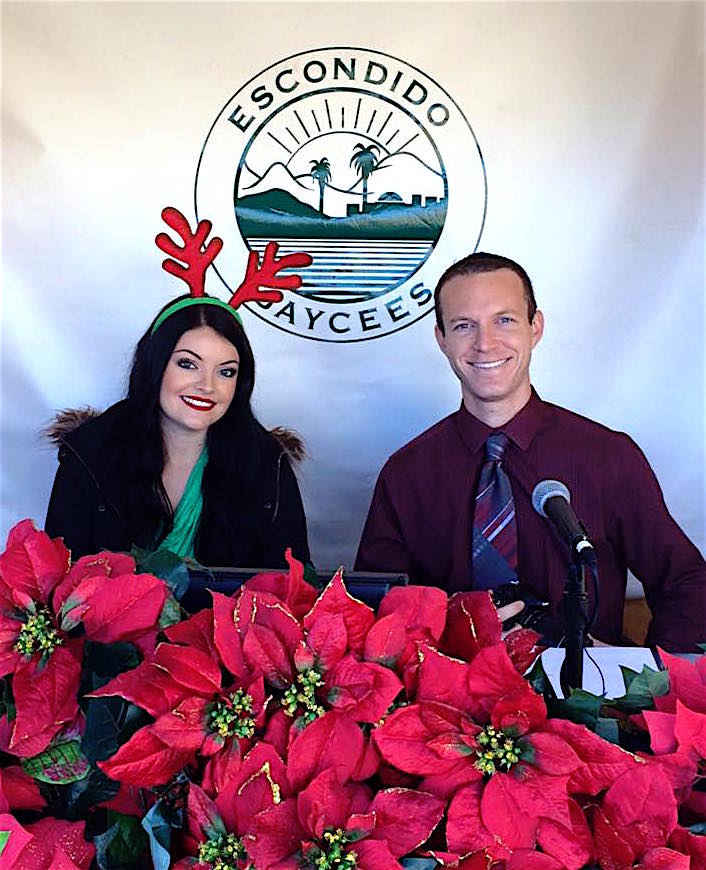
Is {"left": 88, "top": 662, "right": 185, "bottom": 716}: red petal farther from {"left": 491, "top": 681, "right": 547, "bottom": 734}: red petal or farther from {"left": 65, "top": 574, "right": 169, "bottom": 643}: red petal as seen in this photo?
{"left": 491, "top": 681, "right": 547, "bottom": 734}: red petal

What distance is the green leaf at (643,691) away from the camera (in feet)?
2.11

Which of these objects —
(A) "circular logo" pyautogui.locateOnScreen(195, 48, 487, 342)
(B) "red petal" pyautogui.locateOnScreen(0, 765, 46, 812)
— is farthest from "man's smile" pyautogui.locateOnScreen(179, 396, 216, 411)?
(B) "red petal" pyautogui.locateOnScreen(0, 765, 46, 812)

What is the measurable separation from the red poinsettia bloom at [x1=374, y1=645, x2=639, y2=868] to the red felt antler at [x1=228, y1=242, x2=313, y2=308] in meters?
1.58

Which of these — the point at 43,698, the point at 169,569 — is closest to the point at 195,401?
the point at 169,569

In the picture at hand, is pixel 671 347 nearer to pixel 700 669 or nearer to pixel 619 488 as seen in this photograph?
pixel 619 488

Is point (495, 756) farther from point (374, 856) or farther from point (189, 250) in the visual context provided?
point (189, 250)

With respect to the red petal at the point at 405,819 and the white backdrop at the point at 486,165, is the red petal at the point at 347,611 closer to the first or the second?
the red petal at the point at 405,819

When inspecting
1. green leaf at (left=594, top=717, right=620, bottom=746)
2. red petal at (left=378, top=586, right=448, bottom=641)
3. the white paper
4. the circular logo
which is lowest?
the white paper

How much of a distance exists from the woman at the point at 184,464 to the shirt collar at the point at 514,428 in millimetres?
438

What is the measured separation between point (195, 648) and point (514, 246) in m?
1.67

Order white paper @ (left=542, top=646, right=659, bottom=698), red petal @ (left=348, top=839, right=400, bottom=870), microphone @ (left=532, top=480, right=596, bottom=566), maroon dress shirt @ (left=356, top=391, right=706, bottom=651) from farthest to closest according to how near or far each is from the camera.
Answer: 1. maroon dress shirt @ (left=356, top=391, right=706, bottom=651)
2. white paper @ (left=542, top=646, right=659, bottom=698)
3. microphone @ (left=532, top=480, right=596, bottom=566)
4. red petal @ (left=348, top=839, right=400, bottom=870)

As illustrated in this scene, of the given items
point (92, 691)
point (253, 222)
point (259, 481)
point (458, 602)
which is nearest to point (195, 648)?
point (92, 691)

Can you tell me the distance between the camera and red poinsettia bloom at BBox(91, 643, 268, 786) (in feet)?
1.82

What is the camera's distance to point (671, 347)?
Result: 212 cm
